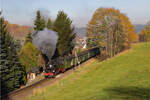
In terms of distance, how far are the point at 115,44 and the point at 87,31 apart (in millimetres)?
9863

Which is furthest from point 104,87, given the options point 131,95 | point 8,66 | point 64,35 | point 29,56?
point 64,35

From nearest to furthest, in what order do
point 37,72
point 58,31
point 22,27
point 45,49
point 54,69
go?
point 54,69, point 37,72, point 45,49, point 58,31, point 22,27

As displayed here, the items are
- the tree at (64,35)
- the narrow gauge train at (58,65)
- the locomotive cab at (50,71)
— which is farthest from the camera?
the tree at (64,35)

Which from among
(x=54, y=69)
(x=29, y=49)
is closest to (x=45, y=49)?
(x=29, y=49)

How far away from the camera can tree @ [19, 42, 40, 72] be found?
121 ft

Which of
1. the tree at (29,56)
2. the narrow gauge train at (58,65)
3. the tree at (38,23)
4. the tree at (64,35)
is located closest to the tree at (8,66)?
the narrow gauge train at (58,65)

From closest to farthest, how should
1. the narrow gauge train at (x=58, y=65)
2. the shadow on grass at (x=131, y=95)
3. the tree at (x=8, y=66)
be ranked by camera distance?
1. the shadow on grass at (x=131, y=95)
2. the tree at (x=8, y=66)
3. the narrow gauge train at (x=58, y=65)

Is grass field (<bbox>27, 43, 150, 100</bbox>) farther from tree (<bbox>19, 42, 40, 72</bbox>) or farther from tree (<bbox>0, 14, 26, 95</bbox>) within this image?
tree (<bbox>19, 42, 40, 72</bbox>)

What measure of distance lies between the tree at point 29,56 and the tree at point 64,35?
10.1m

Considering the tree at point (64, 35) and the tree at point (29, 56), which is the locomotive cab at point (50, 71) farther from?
the tree at point (64, 35)

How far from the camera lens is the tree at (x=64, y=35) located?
50.0 metres

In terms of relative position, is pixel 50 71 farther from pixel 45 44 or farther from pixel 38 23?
pixel 38 23

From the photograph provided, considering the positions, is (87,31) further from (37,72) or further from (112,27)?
(37,72)

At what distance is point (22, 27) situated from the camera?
570ft
